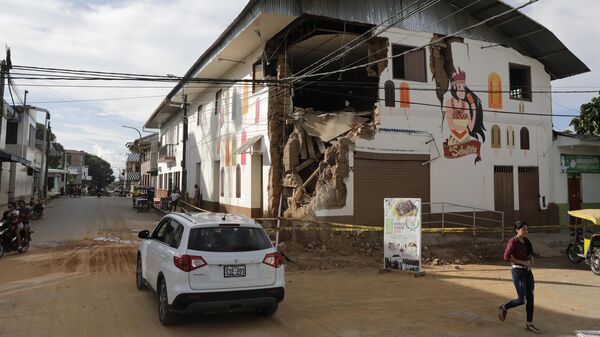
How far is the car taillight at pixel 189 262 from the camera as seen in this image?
19.6 feet

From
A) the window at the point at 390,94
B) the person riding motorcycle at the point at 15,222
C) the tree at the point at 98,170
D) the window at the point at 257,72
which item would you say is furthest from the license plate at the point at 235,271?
the tree at the point at 98,170

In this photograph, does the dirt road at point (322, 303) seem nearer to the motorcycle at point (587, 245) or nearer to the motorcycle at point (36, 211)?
the motorcycle at point (587, 245)

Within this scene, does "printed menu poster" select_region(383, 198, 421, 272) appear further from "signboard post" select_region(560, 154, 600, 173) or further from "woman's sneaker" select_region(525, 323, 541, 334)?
"signboard post" select_region(560, 154, 600, 173)

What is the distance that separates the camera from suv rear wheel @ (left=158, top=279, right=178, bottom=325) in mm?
6129

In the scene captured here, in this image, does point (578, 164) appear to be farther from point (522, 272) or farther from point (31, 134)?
point (31, 134)

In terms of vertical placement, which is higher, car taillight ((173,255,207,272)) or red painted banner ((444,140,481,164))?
red painted banner ((444,140,481,164))

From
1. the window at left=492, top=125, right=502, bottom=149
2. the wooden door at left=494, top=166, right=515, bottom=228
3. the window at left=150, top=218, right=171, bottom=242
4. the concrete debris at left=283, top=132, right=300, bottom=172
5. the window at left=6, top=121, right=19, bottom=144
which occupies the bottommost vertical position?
the window at left=150, top=218, right=171, bottom=242

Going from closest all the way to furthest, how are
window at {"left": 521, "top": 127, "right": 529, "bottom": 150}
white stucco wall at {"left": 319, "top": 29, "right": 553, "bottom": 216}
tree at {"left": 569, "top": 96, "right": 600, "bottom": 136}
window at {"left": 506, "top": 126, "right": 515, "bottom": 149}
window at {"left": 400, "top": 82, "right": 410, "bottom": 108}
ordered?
white stucco wall at {"left": 319, "top": 29, "right": 553, "bottom": 216}
window at {"left": 400, "top": 82, "right": 410, "bottom": 108}
window at {"left": 506, "top": 126, "right": 515, "bottom": 149}
window at {"left": 521, "top": 127, "right": 529, "bottom": 150}
tree at {"left": 569, "top": 96, "right": 600, "bottom": 136}

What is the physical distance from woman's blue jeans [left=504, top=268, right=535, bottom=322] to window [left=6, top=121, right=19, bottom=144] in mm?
35342

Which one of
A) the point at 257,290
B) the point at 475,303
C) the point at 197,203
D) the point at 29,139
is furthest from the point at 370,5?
the point at 29,139

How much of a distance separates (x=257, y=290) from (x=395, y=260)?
5.86 metres

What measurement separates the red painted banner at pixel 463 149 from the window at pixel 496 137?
0.87 metres

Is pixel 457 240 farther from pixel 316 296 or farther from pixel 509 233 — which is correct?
pixel 316 296

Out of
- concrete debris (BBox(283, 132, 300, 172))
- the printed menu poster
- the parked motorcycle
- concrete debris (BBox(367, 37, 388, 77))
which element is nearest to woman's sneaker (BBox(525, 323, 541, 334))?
the printed menu poster
